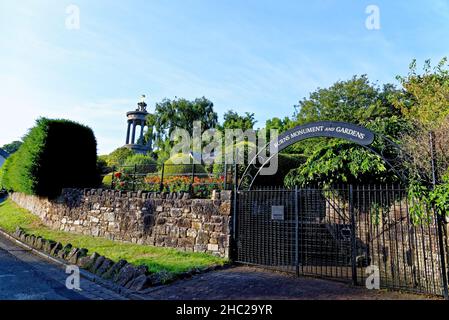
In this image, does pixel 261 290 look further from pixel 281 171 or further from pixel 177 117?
pixel 177 117

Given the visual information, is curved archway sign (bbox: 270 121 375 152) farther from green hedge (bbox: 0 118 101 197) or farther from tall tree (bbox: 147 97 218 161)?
tall tree (bbox: 147 97 218 161)

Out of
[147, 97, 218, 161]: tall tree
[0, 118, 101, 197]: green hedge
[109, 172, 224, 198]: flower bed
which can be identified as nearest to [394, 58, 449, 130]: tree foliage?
[109, 172, 224, 198]: flower bed

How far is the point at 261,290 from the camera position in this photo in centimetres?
542

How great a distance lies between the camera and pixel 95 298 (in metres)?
5.15

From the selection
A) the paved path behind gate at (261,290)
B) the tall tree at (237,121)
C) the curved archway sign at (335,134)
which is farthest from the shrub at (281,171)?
the tall tree at (237,121)

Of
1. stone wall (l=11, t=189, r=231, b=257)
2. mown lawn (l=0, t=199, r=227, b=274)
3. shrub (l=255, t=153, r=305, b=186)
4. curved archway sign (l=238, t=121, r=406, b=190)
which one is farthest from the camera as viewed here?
shrub (l=255, t=153, r=305, b=186)

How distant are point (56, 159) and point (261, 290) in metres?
11.9

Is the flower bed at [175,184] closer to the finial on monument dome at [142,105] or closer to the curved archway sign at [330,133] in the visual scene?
the curved archway sign at [330,133]

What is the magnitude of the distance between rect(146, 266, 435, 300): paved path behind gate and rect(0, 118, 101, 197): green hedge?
395 inches

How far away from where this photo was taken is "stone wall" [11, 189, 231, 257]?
822cm

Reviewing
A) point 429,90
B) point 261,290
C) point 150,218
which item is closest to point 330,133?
point 261,290

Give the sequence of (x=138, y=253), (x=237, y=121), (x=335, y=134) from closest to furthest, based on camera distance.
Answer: (x=335, y=134) → (x=138, y=253) → (x=237, y=121)

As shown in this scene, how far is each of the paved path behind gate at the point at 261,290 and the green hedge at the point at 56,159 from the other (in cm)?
1004
